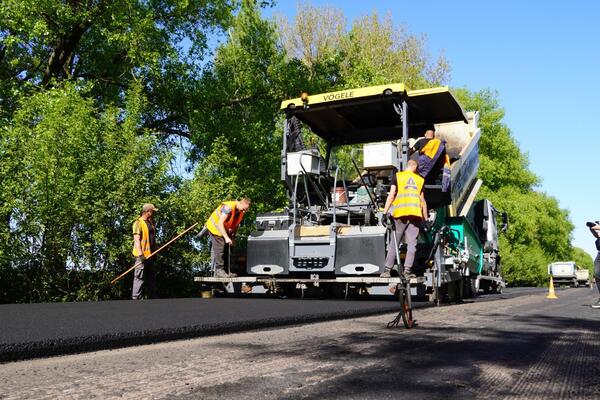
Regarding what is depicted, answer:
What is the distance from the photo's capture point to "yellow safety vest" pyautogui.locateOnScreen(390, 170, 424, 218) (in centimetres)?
677

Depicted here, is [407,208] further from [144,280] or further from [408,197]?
[144,280]

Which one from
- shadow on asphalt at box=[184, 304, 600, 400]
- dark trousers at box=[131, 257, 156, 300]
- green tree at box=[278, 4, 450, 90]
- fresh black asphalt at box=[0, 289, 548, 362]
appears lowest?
shadow on asphalt at box=[184, 304, 600, 400]

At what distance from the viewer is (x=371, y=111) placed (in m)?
8.88

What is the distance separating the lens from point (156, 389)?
108 inches

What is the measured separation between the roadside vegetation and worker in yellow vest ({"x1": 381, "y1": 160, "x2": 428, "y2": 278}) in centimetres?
465

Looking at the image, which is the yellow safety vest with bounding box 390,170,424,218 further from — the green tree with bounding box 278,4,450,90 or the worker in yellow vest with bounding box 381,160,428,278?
the green tree with bounding box 278,4,450,90

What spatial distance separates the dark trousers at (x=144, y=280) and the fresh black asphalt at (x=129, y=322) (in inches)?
75.5

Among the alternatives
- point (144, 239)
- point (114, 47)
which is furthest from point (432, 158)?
point (114, 47)

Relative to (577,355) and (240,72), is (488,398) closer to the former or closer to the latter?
(577,355)

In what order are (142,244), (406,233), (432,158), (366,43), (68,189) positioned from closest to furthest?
(406,233) → (432,158) → (68,189) → (142,244) → (366,43)

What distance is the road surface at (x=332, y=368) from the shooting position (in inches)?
105

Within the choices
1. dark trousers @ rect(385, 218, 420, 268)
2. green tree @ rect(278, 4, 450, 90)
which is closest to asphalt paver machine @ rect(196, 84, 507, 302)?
dark trousers @ rect(385, 218, 420, 268)

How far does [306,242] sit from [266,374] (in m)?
5.20

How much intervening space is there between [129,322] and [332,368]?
2.47 meters
